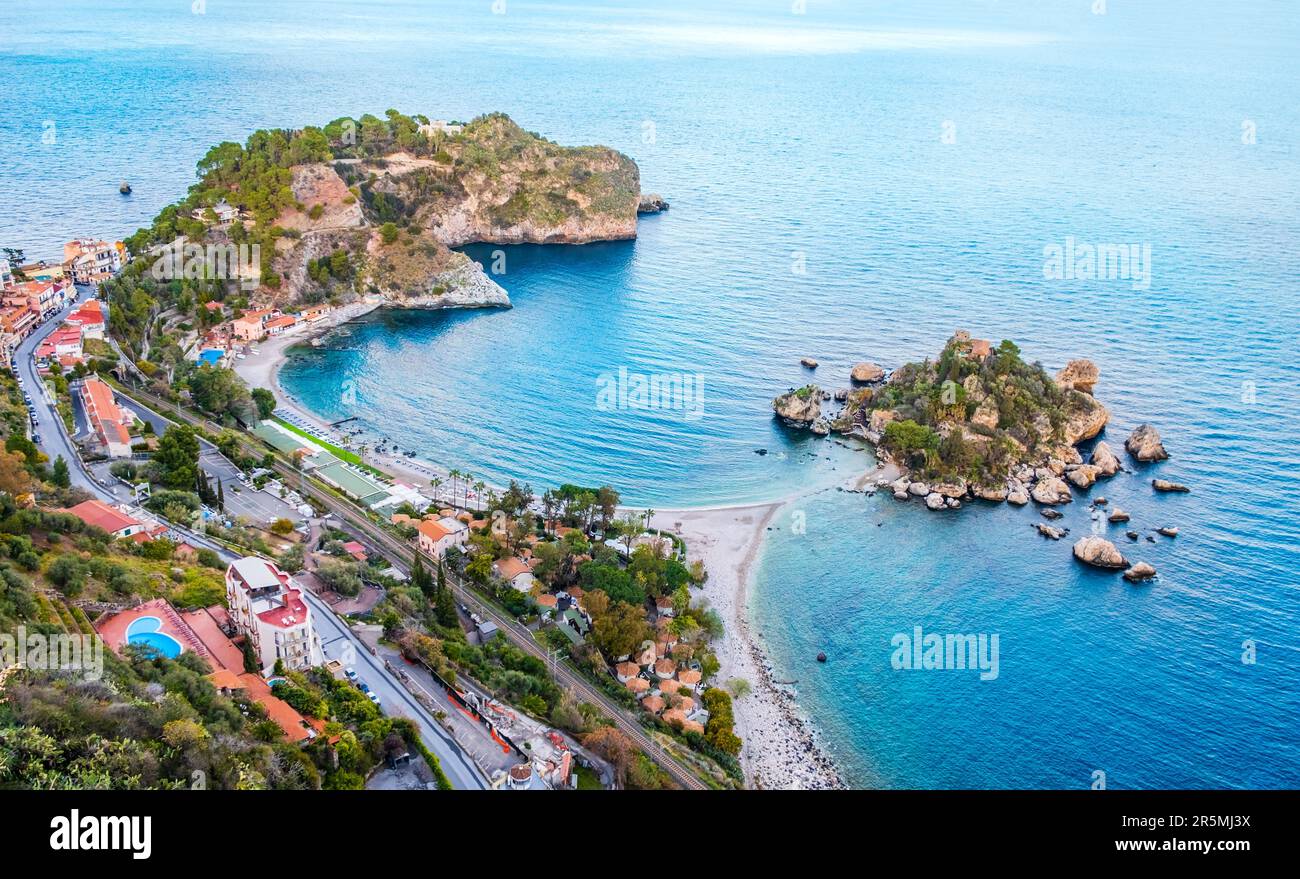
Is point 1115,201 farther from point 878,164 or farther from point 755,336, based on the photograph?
point 755,336

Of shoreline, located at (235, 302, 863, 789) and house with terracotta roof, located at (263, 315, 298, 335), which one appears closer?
shoreline, located at (235, 302, 863, 789)

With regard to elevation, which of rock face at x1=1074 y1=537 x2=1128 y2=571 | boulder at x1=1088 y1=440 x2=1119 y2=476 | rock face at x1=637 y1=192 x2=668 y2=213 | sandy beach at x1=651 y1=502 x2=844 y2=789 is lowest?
sandy beach at x1=651 y1=502 x2=844 y2=789

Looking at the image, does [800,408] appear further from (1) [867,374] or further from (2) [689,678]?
(2) [689,678]

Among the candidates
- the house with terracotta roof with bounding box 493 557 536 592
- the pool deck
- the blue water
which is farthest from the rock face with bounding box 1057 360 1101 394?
the pool deck

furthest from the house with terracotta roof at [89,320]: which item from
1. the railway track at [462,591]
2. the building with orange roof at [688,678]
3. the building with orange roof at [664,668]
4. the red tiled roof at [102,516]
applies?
the building with orange roof at [688,678]

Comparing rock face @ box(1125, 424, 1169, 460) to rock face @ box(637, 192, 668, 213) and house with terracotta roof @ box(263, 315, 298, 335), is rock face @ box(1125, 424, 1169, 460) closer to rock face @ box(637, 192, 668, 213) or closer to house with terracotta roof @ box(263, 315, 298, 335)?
house with terracotta roof @ box(263, 315, 298, 335)

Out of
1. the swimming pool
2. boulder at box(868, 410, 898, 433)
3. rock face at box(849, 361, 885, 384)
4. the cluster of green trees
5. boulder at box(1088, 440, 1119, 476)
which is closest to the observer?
the swimming pool
